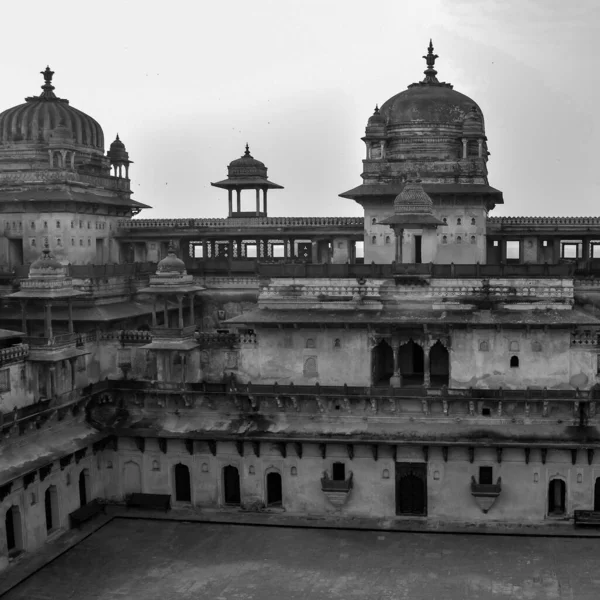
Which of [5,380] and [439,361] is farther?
Answer: [439,361]

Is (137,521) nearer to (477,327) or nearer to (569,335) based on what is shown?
(477,327)

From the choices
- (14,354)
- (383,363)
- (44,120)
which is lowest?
(383,363)

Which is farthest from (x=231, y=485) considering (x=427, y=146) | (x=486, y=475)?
(x=427, y=146)

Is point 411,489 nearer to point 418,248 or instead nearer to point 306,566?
point 306,566

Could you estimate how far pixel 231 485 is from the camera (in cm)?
3503

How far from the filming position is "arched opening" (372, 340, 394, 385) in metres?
35.8

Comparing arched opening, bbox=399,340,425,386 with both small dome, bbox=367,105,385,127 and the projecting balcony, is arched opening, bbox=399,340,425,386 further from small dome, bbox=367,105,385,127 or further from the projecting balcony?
small dome, bbox=367,105,385,127

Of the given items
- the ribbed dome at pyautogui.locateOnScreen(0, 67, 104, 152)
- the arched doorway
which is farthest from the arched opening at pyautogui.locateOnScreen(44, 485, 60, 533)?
the ribbed dome at pyautogui.locateOnScreen(0, 67, 104, 152)

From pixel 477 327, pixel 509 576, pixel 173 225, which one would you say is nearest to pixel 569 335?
pixel 477 327

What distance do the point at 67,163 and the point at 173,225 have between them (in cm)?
634

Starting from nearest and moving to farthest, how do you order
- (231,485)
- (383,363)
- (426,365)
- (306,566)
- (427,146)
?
(306,566) → (426,365) → (231,485) → (383,363) → (427,146)

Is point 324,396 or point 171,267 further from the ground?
point 171,267

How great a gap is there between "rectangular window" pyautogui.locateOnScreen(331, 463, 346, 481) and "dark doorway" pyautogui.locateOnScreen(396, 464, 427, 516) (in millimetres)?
1945

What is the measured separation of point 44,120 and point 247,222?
11.0 metres
